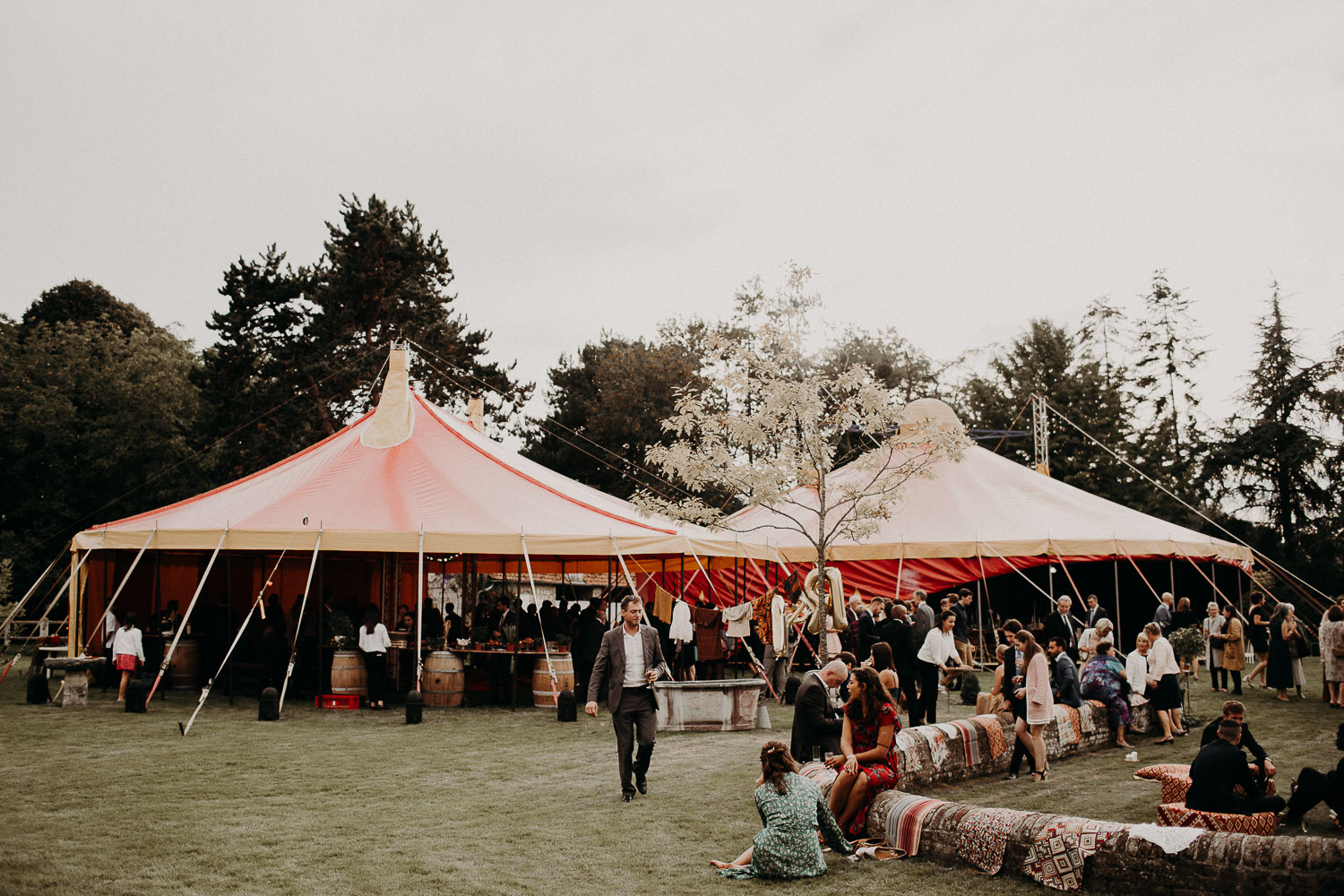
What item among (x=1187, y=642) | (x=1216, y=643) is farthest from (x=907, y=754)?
(x=1216, y=643)

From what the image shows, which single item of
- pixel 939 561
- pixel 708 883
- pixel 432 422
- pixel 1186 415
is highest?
pixel 1186 415

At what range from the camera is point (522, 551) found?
1254 centimetres

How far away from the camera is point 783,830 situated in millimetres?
5418

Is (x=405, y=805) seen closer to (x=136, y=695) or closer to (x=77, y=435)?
(x=136, y=695)

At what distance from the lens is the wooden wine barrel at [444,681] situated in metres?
12.7

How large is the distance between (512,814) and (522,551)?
19.6 feet

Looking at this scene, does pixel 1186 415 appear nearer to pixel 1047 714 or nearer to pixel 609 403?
pixel 609 403

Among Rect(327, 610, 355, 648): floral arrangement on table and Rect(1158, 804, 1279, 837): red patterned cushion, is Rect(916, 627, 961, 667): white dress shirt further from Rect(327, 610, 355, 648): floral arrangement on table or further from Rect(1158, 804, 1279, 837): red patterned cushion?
Rect(327, 610, 355, 648): floral arrangement on table

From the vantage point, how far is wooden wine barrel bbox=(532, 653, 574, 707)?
12555mm

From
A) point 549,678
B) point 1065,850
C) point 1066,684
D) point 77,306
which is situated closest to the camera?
point 1065,850

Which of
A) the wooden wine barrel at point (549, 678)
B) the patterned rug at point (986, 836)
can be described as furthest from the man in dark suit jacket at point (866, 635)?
the patterned rug at point (986, 836)

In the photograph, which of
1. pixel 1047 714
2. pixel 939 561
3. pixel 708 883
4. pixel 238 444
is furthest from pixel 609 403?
pixel 708 883

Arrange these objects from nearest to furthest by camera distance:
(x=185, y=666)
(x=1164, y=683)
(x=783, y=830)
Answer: (x=783, y=830), (x=1164, y=683), (x=185, y=666)

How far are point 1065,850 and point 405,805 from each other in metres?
4.33
